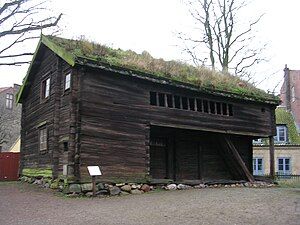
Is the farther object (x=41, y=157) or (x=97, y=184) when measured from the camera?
(x=41, y=157)

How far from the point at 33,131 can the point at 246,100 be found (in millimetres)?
11895

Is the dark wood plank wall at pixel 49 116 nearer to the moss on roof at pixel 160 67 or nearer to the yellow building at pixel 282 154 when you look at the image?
the moss on roof at pixel 160 67

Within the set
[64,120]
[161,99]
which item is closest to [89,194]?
[64,120]

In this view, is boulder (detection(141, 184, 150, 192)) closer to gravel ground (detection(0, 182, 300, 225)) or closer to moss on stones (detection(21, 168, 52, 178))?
gravel ground (detection(0, 182, 300, 225))

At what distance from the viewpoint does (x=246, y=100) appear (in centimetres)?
2219

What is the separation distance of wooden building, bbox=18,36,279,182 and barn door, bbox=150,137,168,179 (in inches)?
2.0

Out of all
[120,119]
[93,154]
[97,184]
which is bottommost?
[97,184]

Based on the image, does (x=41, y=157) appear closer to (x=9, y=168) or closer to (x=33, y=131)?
(x=33, y=131)

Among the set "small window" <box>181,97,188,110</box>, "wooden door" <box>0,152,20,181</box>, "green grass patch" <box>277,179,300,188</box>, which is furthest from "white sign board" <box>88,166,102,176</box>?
"wooden door" <box>0,152,20,181</box>

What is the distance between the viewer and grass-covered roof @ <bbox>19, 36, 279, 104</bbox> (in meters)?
16.7

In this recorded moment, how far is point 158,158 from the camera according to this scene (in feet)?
68.5

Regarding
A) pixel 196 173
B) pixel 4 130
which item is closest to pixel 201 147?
pixel 196 173

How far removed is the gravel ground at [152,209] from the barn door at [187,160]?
6.23 metres

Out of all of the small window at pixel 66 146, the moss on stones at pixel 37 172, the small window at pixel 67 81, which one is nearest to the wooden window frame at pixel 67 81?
the small window at pixel 67 81
